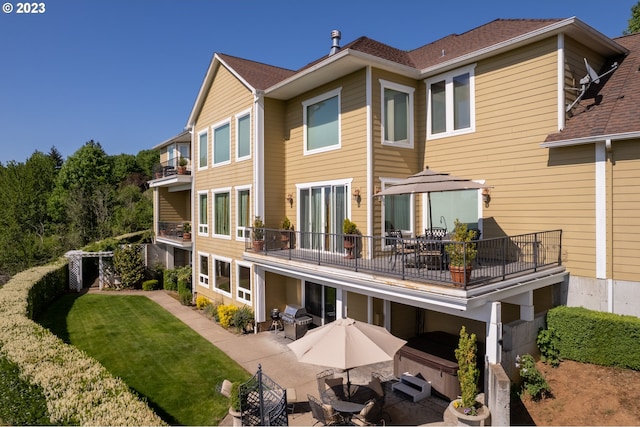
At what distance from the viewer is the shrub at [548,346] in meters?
8.97

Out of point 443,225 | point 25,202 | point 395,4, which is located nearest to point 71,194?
point 25,202

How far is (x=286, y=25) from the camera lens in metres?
17.2

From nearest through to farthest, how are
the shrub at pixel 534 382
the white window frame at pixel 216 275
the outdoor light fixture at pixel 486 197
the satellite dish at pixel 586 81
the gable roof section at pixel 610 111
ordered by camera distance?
the shrub at pixel 534 382
the gable roof section at pixel 610 111
the satellite dish at pixel 586 81
the outdoor light fixture at pixel 486 197
the white window frame at pixel 216 275

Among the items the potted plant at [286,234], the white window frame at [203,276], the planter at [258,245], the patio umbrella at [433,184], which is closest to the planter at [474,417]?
the patio umbrella at [433,184]

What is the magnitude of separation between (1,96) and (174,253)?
13300mm

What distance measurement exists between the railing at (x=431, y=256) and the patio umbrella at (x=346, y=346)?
1.52 meters

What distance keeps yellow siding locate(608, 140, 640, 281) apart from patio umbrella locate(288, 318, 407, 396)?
6140mm

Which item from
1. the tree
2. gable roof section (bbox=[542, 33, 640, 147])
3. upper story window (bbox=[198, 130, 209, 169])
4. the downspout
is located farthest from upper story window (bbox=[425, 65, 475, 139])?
the tree

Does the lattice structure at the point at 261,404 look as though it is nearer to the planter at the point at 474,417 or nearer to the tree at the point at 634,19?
the planter at the point at 474,417

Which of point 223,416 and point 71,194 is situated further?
point 71,194

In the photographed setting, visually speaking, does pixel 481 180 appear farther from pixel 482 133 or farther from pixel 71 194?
pixel 71 194

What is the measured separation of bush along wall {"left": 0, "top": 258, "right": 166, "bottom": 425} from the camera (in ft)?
17.7

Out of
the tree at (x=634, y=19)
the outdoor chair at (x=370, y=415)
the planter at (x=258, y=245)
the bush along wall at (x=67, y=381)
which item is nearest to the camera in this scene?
the bush along wall at (x=67, y=381)

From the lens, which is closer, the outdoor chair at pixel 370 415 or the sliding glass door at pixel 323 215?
the outdoor chair at pixel 370 415
